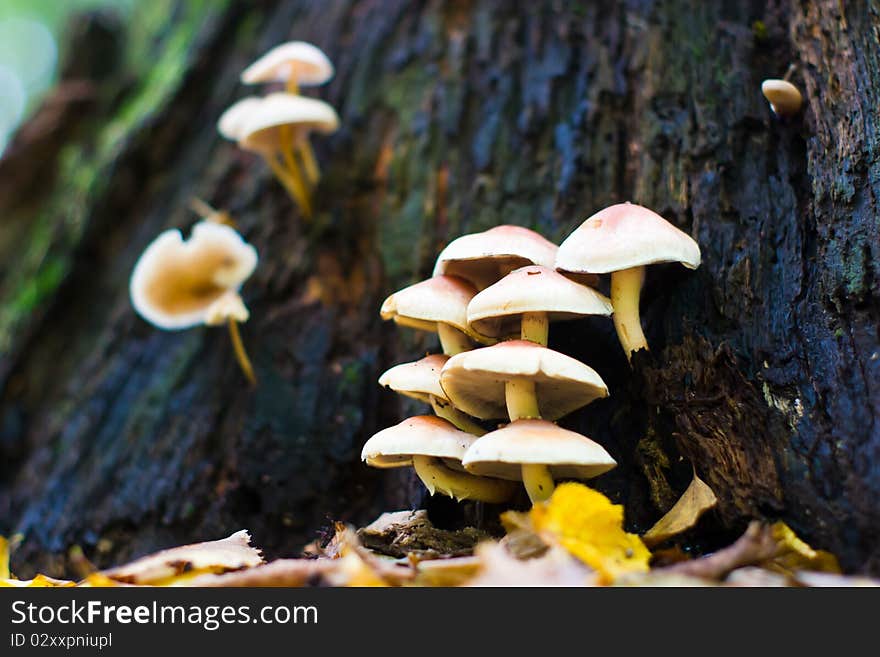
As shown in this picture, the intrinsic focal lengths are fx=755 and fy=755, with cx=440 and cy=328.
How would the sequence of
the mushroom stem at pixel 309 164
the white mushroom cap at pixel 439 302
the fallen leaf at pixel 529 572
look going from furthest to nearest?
the mushroom stem at pixel 309 164, the white mushroom cap at pixel 439 302, the fallen leaf at pixel 529 572

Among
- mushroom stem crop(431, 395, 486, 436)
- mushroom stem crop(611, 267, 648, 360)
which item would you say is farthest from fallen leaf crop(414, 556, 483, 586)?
mushroom stem crop(611, 267, 648, 360)

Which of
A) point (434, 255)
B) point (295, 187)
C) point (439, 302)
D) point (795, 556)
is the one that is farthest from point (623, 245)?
point (295, 187)

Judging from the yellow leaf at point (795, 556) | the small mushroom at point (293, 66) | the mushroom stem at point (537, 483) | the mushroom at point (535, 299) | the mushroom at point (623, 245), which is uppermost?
the small mushroom at point (293, 66)

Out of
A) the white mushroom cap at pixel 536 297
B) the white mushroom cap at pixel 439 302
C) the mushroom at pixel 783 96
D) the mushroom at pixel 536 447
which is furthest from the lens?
the mushroom at pixel 783 96

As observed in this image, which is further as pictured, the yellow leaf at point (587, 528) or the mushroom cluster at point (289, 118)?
the mushroom cluster at point (289, 118)

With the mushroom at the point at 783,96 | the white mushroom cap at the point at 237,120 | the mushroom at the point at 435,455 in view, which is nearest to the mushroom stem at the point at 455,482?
the mushroom at the point at 435,455

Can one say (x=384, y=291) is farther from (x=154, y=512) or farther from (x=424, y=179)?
(x=154, y=512)

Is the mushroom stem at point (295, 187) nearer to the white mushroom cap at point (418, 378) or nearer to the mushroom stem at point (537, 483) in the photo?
the white mushroom cap at point (418, 378)
